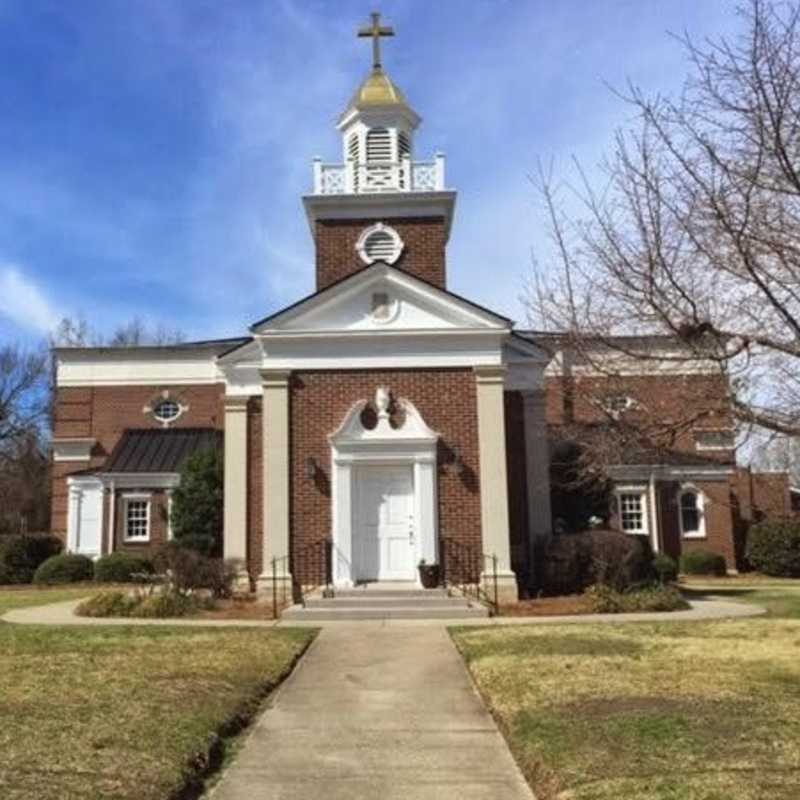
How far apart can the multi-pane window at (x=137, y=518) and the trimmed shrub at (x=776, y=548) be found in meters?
20.8

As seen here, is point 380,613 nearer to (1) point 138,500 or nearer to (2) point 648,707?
(2) point 648,707

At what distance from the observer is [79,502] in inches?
1454

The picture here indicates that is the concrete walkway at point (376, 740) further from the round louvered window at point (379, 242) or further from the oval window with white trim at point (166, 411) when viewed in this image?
the oval window with white trim at point (166, 411)

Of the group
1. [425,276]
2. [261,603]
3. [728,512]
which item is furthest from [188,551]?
[728,512]

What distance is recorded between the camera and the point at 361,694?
9805mm

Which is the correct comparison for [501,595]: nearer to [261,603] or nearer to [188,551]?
[261,603]

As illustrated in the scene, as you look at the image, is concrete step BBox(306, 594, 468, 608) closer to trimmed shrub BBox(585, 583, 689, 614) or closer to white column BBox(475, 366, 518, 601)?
white column BBox(475, 366, 518, 601)

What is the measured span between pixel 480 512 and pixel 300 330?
526cm

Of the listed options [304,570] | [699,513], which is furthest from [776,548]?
[304,570]

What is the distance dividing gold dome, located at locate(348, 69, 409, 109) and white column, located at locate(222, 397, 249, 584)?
25.4 ft

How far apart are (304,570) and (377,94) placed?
39.0ft

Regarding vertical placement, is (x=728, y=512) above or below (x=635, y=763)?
above

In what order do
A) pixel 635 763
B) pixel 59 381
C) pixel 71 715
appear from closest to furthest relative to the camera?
pixel 635 763 → pixel 71 715 → pixel 59 381

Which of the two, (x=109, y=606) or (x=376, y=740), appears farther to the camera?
(x=109, y=606)
